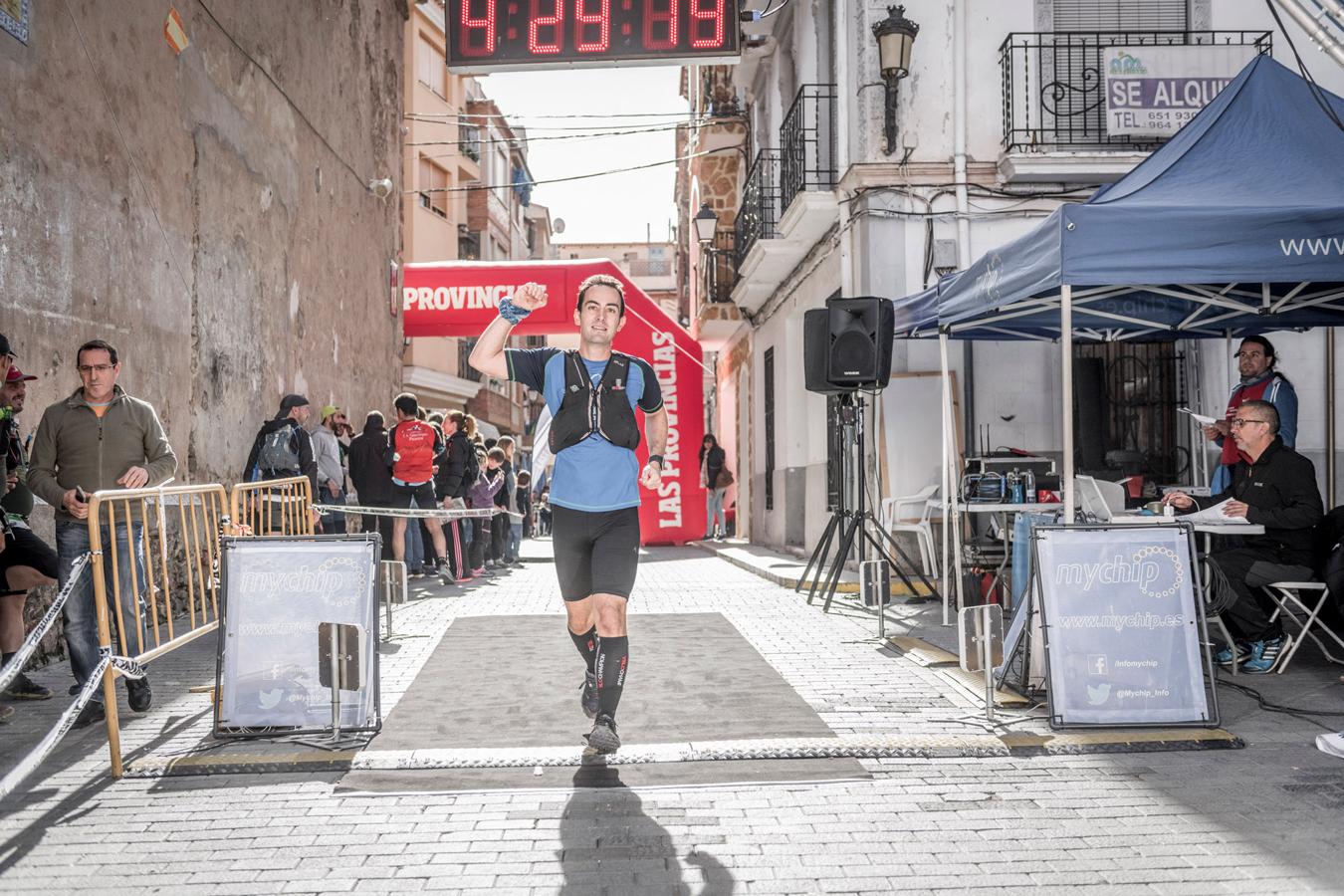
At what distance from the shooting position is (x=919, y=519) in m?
12.6

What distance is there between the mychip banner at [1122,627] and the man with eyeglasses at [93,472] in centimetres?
431

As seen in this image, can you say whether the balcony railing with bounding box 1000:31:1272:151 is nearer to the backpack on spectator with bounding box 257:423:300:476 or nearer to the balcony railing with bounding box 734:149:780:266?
the balcony railing with bounding box 734:149:780:266

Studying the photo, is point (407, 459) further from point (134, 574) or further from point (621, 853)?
point (621, 853)

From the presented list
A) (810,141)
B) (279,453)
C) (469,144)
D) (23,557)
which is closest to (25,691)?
(23,557)

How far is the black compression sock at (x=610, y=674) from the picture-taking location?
526 centimetres

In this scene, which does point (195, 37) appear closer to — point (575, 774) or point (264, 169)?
point (264, 169)

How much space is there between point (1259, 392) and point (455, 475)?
8.97 meters

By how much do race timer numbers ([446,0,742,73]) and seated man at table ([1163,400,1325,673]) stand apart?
19.3ft

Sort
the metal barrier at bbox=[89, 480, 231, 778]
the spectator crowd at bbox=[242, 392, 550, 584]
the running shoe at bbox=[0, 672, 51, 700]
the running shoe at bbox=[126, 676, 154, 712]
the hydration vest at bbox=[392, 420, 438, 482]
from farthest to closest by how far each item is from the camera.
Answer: the hydration vest at bbox=[392, 420, 438, 482], the spectator crowd at bbox=[242, 392, 550, 584], the running shoe at bbox=[0, 672, 51, 700], the running shoe at bbox=[126, 676, 154, 712], the metal barrier at bbox=[89, 480, 231, 778]

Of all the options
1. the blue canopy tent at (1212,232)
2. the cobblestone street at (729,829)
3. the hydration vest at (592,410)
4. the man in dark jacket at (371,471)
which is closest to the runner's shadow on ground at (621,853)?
the cobblestone street at (729,829)

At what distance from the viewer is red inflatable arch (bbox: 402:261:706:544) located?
698 inches

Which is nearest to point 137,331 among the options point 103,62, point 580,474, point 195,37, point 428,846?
point 103,62

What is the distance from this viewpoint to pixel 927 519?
12.1 metres

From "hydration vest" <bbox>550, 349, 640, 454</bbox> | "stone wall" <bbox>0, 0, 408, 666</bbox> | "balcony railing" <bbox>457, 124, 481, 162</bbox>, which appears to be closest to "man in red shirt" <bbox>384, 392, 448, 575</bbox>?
"stone wall" <bbox>0, 0, 408, 666</bbox>
